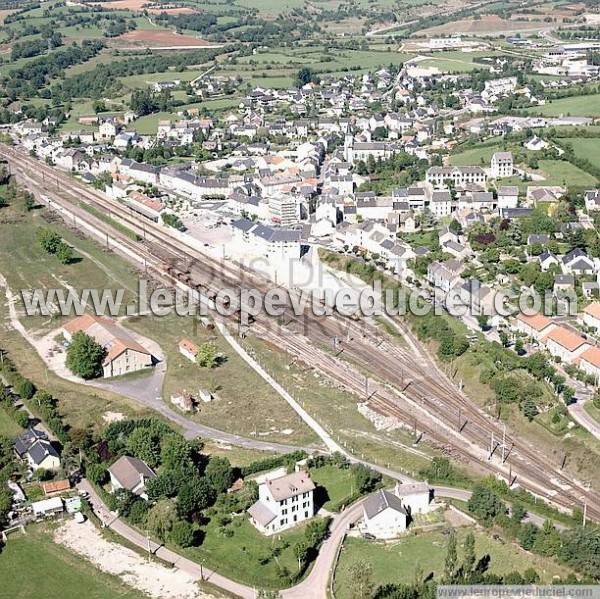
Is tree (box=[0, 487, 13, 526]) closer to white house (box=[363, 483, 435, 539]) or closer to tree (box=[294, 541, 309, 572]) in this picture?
tree (box=[294, 541, 309, 572])

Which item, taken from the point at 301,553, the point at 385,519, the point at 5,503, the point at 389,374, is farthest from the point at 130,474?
the point at 389,374

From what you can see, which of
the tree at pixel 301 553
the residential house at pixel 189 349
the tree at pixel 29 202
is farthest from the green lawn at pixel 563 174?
the tree at pixel 301 553

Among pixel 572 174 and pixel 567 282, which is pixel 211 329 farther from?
pixel 572 174

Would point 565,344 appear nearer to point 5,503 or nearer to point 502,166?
point 5,503

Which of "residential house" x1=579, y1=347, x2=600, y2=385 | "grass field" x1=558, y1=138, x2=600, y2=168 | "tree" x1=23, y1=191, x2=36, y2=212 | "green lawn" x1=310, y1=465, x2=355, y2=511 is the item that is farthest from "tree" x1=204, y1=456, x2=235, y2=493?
"grass field" x1=558, y1=138, x2=600, y2=168

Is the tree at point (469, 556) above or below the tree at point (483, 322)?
above

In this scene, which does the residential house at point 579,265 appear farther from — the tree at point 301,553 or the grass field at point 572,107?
the grass field at point 572,107
